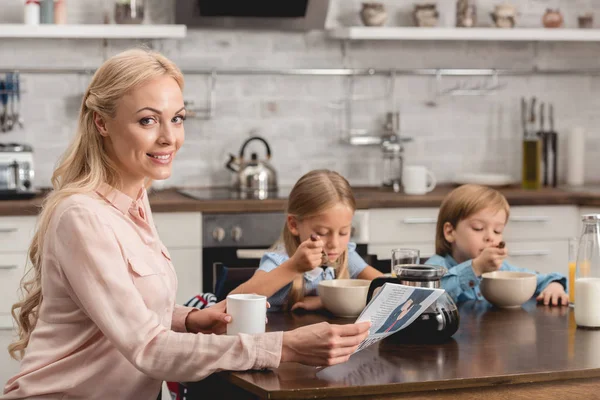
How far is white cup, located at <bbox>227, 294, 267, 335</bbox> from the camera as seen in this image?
1.92 metres

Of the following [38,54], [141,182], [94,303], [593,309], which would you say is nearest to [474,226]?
[593,309]

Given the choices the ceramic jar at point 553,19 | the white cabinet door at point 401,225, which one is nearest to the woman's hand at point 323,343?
the white cabinet door at point 401,225

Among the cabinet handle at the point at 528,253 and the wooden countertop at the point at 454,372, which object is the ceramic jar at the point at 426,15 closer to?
the cabinet handle at the point at 528,253

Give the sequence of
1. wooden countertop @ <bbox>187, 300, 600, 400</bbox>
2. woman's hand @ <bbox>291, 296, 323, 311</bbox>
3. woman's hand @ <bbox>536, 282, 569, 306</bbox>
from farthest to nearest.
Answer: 1. woman's hand @ <bbox>536, 282, 569, 306</bbox>
2. woman's hand @ <bbox>291, 296, 323, 311</bbox>
3. wooden countertop @ <bbox>187, 300, 600, 400</bbox>

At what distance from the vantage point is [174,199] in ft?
14.1

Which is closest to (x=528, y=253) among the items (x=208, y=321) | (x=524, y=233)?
(x=524, y=233)

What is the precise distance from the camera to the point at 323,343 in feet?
5.84

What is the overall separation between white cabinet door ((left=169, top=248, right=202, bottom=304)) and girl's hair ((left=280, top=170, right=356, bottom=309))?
4.72ft

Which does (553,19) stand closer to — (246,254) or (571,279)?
(246,254)

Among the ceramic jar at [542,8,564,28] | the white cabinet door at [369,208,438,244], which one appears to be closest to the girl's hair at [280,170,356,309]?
the white cabinet door at [369,208,438,244]

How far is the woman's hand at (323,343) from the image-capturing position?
1780mm

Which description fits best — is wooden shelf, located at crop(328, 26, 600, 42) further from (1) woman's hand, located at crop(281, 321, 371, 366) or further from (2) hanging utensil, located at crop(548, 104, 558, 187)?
(1) woman's hand, located at crop(281, 321, 371, 366)

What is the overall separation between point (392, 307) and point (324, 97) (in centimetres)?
331

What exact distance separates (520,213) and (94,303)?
3.14 metres
